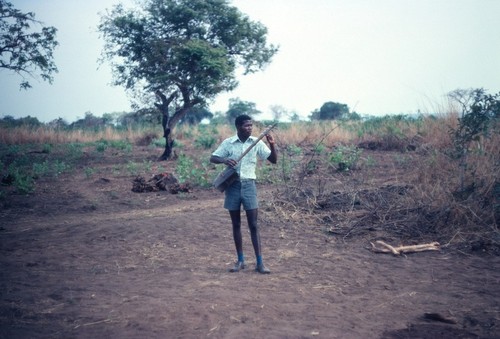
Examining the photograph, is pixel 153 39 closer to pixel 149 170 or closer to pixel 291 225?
pixel 149 170

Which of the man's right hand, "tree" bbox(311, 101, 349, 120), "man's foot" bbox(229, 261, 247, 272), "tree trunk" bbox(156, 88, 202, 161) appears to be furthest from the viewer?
"tree" bbox(311, 101, 349, 120)

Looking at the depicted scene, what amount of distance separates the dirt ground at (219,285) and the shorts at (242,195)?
2.57 feet

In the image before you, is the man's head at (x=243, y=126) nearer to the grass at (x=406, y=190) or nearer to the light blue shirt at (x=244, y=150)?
the light blue shirt at (x=244, y=150)

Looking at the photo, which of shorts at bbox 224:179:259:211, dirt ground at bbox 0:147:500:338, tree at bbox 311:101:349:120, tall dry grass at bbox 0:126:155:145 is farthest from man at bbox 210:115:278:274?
tree at bbox 311:101:349:120

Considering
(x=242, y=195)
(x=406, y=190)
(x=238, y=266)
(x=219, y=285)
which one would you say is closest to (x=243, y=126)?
(x=242, y=195)

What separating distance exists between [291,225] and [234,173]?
2.33 meters

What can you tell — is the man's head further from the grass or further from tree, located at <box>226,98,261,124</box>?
tree, located at <box>226,98,261,124</box>


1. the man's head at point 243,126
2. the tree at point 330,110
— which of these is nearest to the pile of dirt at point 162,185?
the man's head at point 243,126

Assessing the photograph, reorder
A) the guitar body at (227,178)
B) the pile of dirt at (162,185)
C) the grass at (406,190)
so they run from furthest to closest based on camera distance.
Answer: the pile of dirt at (162,185) < the grass at (406,190) < the guitar body at (227,178)

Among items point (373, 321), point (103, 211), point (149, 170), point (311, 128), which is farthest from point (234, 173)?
point (311, 128)

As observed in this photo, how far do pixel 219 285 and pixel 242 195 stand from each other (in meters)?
1.02

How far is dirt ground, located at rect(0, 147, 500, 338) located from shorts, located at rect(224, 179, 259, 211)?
783mm

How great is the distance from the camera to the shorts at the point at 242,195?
439 centimetres

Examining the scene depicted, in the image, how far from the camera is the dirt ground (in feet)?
10.1
